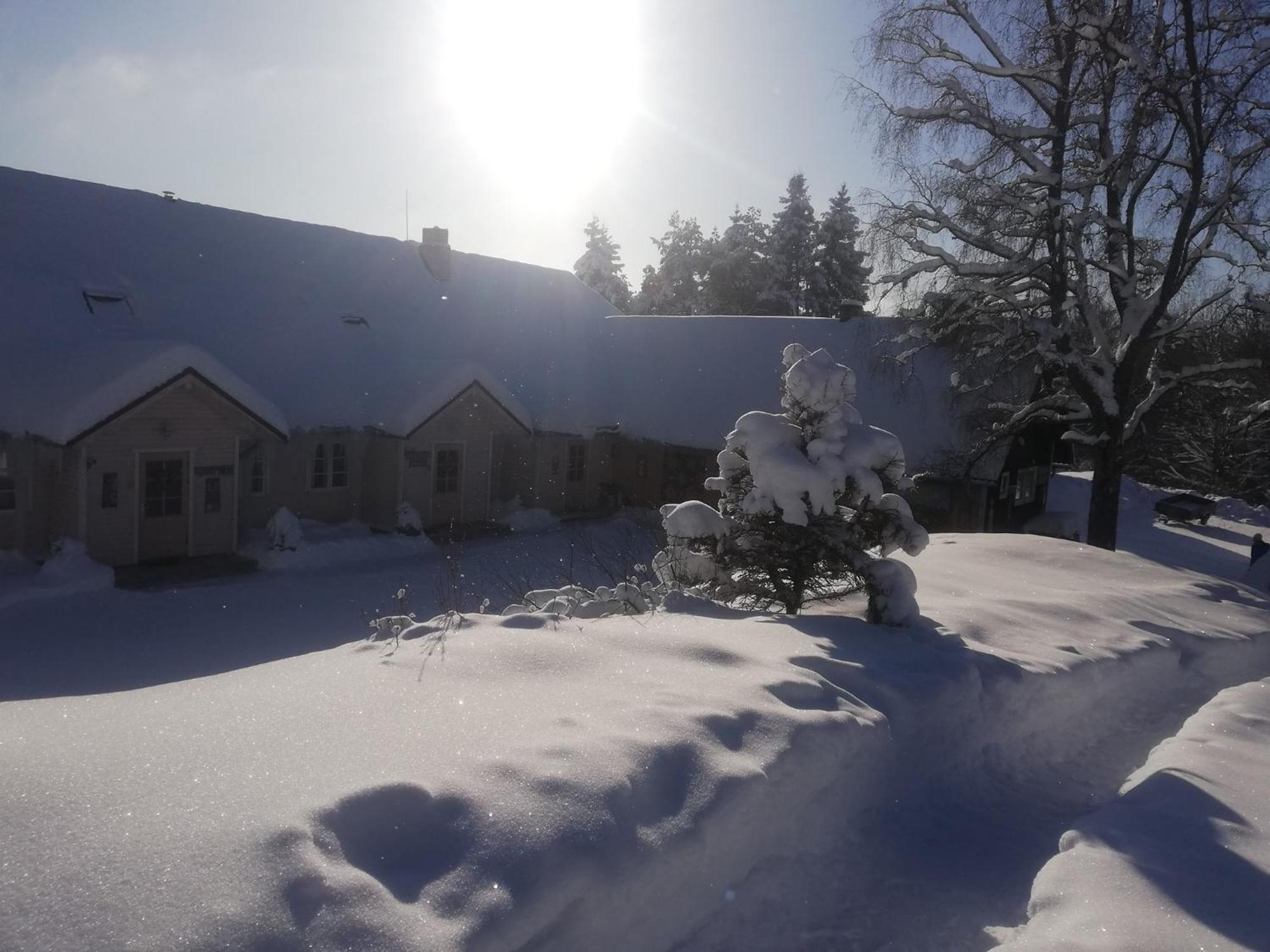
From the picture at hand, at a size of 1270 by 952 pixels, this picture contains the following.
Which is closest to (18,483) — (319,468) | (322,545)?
(322,545)

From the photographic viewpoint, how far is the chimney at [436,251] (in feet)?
87.4

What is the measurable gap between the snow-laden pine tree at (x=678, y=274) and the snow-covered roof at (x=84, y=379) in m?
42.3

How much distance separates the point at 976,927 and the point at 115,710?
511 cm

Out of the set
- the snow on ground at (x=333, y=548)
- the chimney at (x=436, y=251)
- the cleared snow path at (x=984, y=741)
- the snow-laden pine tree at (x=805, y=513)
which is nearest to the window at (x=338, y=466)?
the snow on ground at (x=333, y=548)

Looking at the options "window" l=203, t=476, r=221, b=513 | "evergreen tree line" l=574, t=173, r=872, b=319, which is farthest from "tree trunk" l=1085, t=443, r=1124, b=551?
"evergreen tree line" l=574, t=173, r=872, b=319

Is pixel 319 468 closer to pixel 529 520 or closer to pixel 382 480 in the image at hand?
pixel 382 480

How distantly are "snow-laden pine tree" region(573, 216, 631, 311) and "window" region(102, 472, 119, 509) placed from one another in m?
46.1

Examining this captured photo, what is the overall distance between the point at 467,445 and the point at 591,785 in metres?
17.5

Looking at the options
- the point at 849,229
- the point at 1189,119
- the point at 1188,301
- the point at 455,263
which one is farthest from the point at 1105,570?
the point at 849,229

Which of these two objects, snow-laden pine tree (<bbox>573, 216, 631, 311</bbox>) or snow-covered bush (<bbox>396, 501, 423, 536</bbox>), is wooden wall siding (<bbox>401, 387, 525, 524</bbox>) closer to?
snow-covered bush (<bbox>396, 501, 423, 536</bbox>)

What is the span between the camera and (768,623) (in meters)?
8.22

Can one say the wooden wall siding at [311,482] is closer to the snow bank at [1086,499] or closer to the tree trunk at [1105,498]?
the tree trunk at [1105,498]

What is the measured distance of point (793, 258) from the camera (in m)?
50.2

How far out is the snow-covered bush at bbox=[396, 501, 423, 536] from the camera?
755 inches
